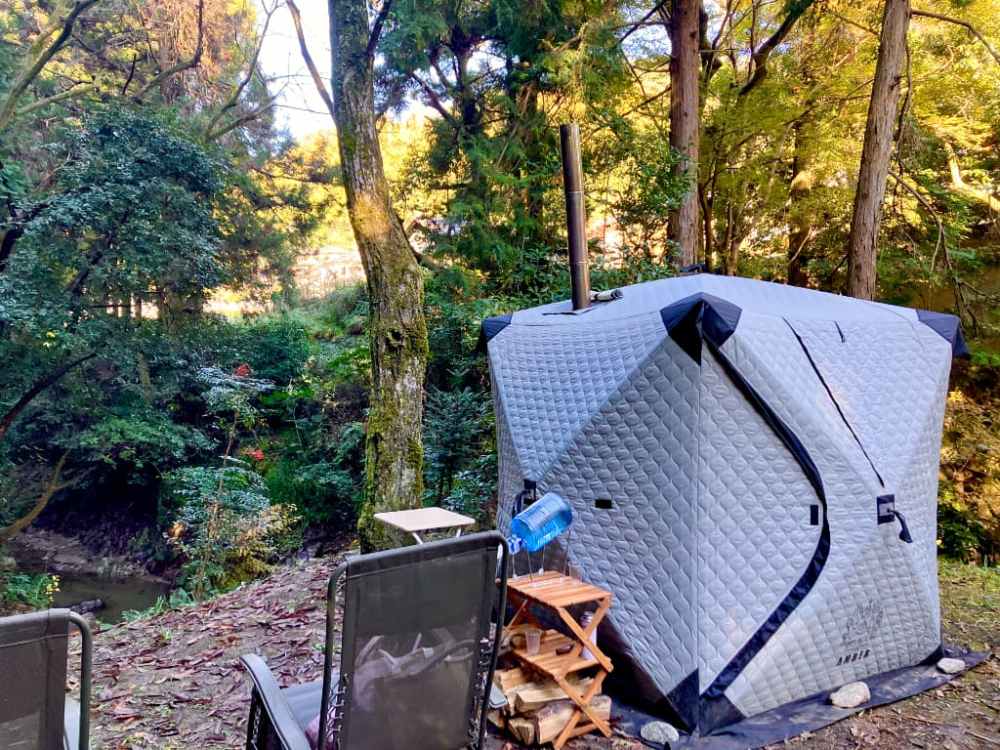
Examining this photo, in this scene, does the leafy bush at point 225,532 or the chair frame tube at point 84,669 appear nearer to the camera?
the chair frame tube at point 84,669

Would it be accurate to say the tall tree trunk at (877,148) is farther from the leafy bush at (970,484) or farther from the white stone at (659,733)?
the white stone at (659,733)

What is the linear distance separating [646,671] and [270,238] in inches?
409

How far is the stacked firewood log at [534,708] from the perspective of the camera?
2.43 metres

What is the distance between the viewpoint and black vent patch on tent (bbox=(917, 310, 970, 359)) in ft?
10.8

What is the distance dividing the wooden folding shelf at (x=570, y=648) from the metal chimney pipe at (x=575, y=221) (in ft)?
4.93

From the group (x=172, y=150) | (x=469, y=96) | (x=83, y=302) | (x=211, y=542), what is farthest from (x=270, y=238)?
(x=211, y=542)

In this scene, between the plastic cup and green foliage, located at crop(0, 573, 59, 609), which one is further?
green foliage, located at crop(0, 573, 59, 609)

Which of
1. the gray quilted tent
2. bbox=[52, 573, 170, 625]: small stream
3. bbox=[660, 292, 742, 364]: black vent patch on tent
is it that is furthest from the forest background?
bbox=[660, 292, 742, 364]: black vent patch on tent

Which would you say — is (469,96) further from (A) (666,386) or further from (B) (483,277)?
(A) (666,386)

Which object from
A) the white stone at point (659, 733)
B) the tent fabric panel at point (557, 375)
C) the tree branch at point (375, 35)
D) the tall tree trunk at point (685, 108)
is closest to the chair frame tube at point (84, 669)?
the white stone at point (659, 733)

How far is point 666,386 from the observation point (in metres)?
2.69

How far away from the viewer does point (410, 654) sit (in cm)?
154

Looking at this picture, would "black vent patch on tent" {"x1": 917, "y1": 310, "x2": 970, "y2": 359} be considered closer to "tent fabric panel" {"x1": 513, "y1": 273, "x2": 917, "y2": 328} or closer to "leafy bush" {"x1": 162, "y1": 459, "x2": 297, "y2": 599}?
"tent fabric panel" {"x1": 513, "y1": 273, "x2": 917, "y2": 328}

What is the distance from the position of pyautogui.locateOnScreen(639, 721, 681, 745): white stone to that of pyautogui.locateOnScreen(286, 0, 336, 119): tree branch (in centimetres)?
382
